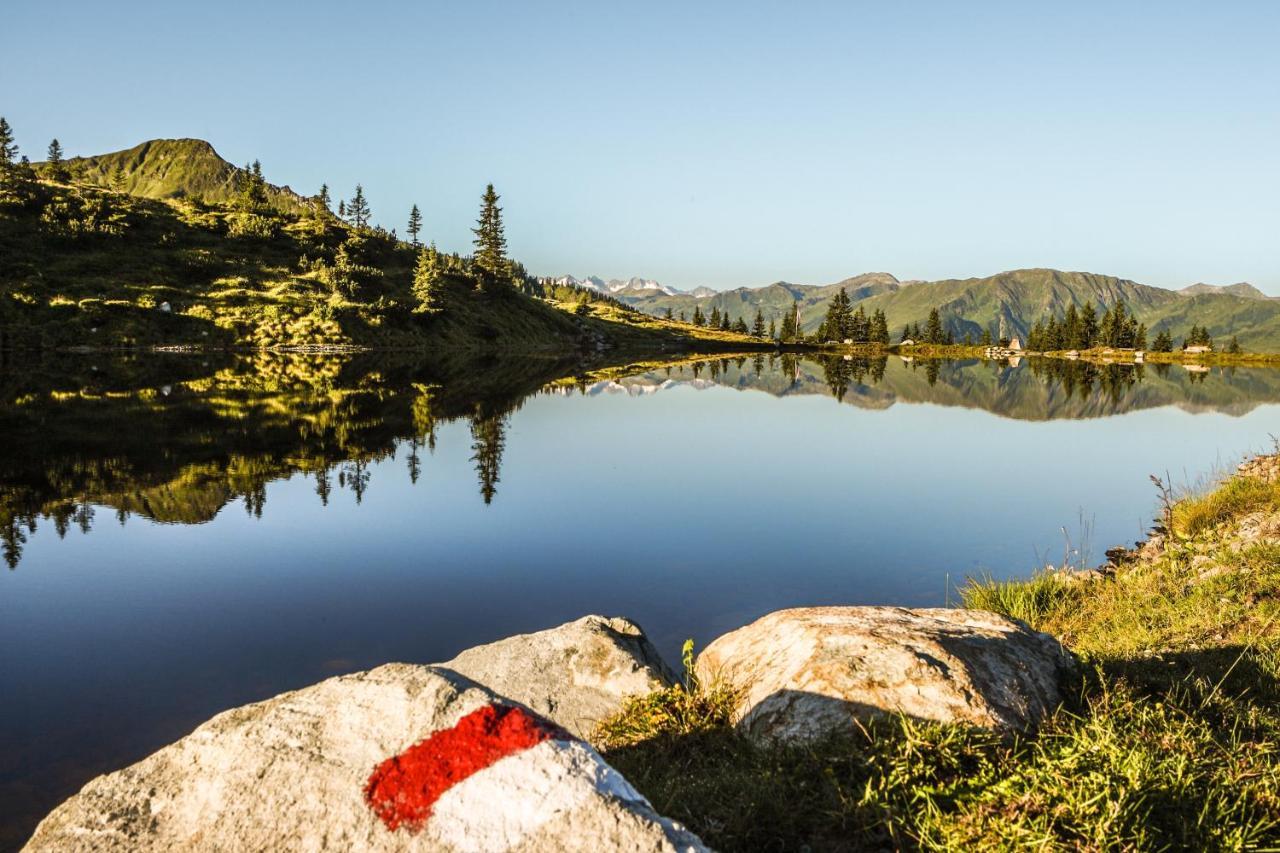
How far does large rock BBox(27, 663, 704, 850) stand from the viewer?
11.8ft

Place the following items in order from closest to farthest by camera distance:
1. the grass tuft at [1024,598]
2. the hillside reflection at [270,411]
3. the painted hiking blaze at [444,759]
Result: the painted hiking blaze at [444,759], the grass tuft at [1024,598], the hillside reflection at [270,411]

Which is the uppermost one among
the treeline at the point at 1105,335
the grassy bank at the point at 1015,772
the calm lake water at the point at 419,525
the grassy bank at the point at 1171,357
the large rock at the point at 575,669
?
the treeline at the point at 1105,335

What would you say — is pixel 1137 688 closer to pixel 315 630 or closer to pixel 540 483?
pixel 315 630

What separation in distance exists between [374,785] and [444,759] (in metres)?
0.45

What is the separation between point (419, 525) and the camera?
20594 millimetres

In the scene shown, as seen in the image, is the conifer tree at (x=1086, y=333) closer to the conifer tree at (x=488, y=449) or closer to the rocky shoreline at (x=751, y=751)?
the conifer tree at (x=488, y=449)

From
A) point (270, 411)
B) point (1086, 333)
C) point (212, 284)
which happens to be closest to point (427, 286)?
point (212, 284)

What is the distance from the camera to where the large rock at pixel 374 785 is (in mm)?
3600

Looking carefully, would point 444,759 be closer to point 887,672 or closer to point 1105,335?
point 887,672

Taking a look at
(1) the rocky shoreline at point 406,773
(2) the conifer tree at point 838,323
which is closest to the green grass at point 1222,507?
(1) the rocky shoreline at point 406,773

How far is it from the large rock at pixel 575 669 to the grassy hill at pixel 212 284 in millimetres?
82692

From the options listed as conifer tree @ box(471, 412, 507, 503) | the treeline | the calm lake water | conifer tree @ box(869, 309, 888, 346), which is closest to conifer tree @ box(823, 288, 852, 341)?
conifer tree @ box(869, 309, 888, 346)

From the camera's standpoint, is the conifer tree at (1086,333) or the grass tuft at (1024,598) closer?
the grass tuft at (1024,598)

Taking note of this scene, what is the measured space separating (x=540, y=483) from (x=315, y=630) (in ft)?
46.2
